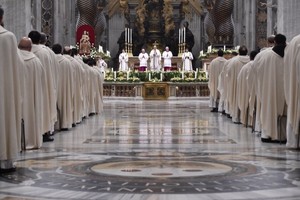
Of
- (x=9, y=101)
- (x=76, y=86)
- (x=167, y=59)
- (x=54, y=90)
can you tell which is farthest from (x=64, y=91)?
(x=167, y=59)

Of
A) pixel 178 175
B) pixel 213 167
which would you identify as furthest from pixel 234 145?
pixel 178 175

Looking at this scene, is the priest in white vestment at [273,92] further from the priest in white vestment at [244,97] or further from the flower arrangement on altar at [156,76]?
the flower arrangement on altar at [156,76]

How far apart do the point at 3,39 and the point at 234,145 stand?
386cm

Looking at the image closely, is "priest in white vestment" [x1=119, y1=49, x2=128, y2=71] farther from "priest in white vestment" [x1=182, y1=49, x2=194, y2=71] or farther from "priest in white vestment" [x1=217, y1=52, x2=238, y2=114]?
"priest in white vestment" [x1=217, y1=52, x2=238, y2=114]

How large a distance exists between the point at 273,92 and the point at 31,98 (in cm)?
344

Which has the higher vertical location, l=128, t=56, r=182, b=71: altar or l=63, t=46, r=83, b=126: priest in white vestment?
l=128, t=56, r=182, b=71: altar

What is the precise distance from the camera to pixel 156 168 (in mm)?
6461

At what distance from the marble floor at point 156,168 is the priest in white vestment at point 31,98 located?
218 millimetres

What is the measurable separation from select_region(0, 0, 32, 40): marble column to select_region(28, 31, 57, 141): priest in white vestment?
9250 millimetres

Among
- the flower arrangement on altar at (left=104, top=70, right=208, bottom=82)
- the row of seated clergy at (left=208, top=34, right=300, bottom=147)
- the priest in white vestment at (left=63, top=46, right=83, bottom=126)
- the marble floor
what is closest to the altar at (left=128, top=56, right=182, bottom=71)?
the flower arrangement on altar at (left=104, top=70, right=208, bottom=82)

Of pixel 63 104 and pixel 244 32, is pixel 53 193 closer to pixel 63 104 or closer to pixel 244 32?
pixel 63 104

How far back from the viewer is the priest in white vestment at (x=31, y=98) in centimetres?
783

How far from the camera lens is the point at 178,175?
19.5ft

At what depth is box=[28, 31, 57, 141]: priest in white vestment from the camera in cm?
904
